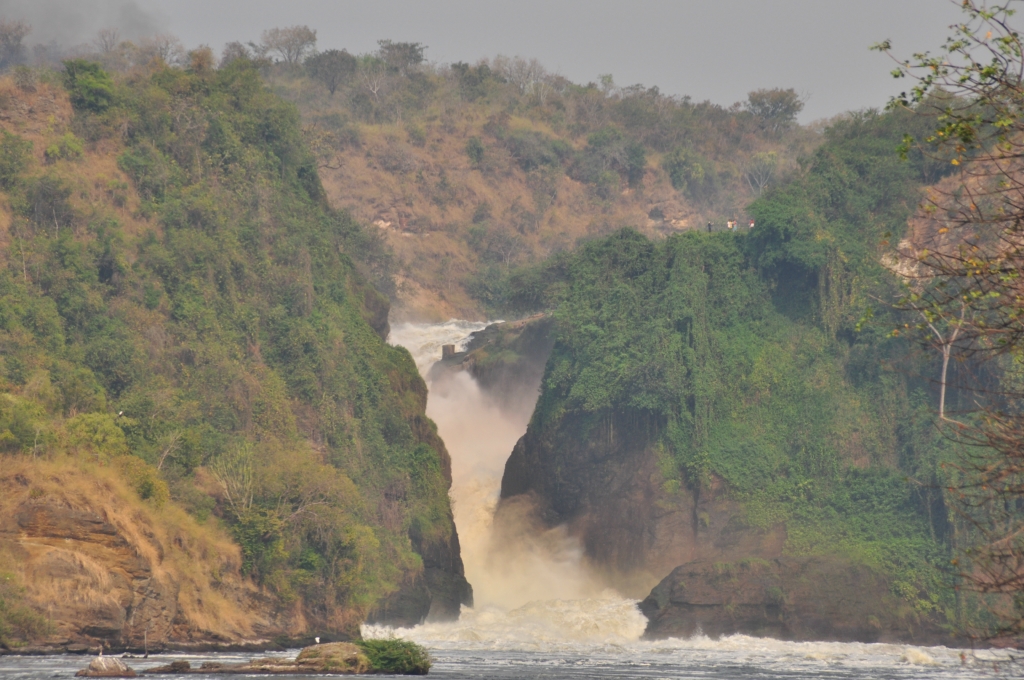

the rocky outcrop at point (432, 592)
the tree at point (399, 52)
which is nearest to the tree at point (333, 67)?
the tree at point (399, 52)

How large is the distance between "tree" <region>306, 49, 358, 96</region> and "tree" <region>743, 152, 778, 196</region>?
41.2m

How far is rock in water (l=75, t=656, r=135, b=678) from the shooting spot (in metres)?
35.6

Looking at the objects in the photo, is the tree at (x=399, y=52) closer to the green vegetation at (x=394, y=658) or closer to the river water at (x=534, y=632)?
the river water at (x=534, y=632)

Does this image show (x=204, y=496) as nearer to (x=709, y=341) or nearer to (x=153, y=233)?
(x=153, y=233)

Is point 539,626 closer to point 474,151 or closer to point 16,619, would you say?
point 16,619

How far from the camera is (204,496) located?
55.0 meters

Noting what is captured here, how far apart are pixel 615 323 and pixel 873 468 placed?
1484cm

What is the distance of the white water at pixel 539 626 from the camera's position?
4681 cm

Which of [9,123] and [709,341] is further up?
[9,123]

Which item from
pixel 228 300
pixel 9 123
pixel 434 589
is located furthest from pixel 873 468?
pixel 9 123

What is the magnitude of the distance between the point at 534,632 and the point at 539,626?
3.87 ft

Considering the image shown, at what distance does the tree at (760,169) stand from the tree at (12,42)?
75.8m

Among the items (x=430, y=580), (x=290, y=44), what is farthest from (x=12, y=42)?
(x=430, y=580)

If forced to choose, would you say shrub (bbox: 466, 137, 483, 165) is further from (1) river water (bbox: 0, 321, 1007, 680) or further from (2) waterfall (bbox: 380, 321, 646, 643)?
(1) river water (bbox: 0, 321, 1007, 680)
